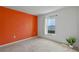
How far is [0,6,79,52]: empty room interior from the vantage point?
333 centimetres

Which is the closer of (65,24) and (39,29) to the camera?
(65,24)

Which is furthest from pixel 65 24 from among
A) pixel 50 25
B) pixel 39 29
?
pixel 39 29

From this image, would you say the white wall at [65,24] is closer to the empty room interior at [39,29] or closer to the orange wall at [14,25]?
the empty room interior at [39,29]

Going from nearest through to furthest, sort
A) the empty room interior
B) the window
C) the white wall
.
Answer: the empty room interior < the white wall < the window

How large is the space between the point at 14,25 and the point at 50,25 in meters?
2.53

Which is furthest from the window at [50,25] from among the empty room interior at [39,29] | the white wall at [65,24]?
the white wall at [65,24]

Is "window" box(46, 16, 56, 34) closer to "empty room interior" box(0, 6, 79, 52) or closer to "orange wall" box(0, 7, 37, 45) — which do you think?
"empty room interior" box(0, 6, 79, 52)

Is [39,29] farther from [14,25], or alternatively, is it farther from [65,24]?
[65,24]

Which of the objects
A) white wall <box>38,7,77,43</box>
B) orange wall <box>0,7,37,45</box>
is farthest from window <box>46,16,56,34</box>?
orange wall <box>0,7,37,45</box>

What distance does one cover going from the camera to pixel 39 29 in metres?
6.43
